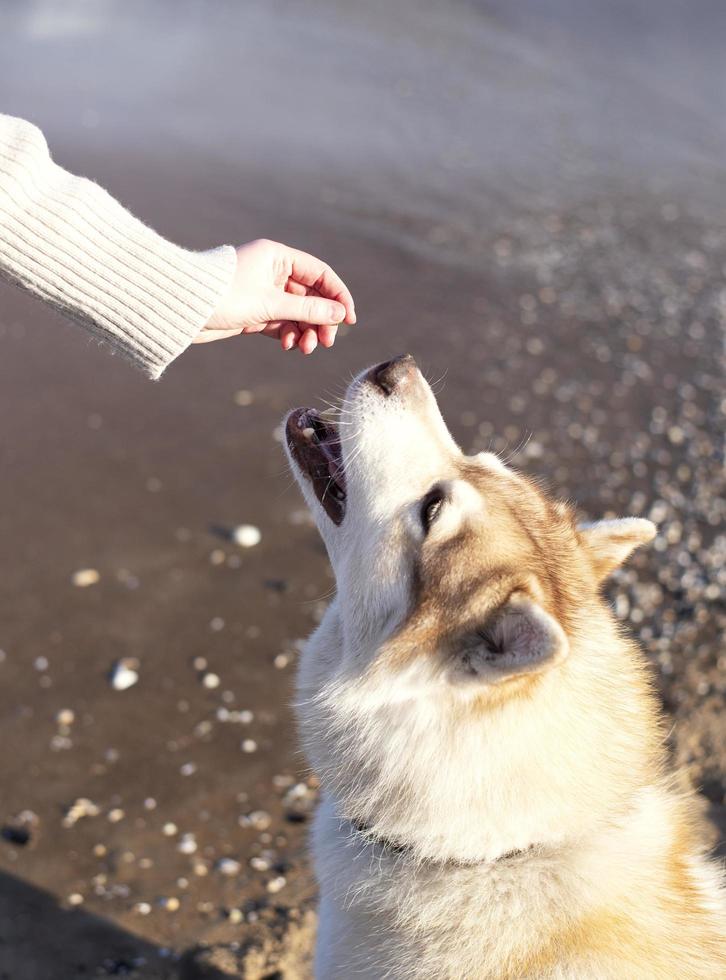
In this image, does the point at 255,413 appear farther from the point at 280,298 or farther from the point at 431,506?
the point at 431,506

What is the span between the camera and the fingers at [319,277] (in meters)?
3.35

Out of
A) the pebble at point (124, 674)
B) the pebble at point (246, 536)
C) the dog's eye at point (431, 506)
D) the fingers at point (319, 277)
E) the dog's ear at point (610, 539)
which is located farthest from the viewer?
the pebble at point (246, 536)

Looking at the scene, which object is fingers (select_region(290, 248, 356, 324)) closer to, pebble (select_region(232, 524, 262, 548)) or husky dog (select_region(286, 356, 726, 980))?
husky dog (select_region(286, 356, 726, 980))

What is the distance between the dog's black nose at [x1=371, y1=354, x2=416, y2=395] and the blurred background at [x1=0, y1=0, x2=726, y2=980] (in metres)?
2.34

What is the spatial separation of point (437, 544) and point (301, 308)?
3.28ft

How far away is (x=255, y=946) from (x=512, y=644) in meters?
2.27

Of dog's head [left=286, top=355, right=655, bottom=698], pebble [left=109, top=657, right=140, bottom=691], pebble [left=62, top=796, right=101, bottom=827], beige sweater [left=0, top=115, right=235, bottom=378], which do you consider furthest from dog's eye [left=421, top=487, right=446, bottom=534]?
pebble [left=109, top=657, right=140, bottom=691]

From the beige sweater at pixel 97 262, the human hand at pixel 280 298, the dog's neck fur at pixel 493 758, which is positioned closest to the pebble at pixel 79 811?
the dog's neck fur at pixel 493 758

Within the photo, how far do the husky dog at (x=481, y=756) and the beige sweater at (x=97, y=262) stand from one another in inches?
28.1

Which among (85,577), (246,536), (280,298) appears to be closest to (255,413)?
(246,536)

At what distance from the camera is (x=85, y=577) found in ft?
18.1

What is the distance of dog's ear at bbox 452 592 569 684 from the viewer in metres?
2.36

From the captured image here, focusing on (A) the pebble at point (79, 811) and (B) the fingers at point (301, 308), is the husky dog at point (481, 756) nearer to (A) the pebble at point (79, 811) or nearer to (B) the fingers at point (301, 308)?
(B) the fingers at point (301, 308)

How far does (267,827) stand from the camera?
4477 millimetres
